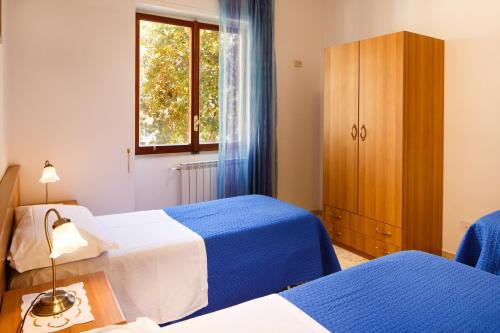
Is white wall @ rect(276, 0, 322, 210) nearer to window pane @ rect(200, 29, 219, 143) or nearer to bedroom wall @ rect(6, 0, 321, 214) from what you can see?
window pane @ rect(200, 29, 219, 143)

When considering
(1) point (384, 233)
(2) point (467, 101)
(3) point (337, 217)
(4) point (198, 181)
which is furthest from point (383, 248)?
(4) point (198, 181)

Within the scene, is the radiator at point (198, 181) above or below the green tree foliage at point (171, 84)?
below

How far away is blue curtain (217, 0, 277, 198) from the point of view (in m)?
3.84

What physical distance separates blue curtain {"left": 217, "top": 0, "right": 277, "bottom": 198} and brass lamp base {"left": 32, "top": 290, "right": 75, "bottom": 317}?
2477 mm

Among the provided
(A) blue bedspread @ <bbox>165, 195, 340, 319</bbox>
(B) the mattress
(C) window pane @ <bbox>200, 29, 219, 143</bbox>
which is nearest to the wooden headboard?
(B) the mattress

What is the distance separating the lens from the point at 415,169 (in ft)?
10.5

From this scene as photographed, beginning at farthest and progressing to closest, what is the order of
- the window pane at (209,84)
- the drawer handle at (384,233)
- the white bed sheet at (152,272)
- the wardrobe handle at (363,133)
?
the window pane at (209,84), the wardrobe handle at (363,133), the drawer handle at (384,233), the white bed sheet at (152,272)

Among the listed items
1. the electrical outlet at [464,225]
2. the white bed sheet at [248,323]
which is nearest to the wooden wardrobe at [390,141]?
the electrical outlet at [464,225]

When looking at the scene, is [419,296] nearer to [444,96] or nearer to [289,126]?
[444,96]

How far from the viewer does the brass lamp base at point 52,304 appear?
1.40 m

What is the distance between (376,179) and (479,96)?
Answer: 103cm

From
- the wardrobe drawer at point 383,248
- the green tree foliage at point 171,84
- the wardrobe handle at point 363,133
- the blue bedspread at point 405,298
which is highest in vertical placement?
the green tree foliage at point 171,84

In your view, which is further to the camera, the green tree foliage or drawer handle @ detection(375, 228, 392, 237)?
the green tree foliage

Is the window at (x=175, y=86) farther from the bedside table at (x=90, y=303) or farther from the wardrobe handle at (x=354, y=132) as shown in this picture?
the bedside table at (x=90, y=303)
